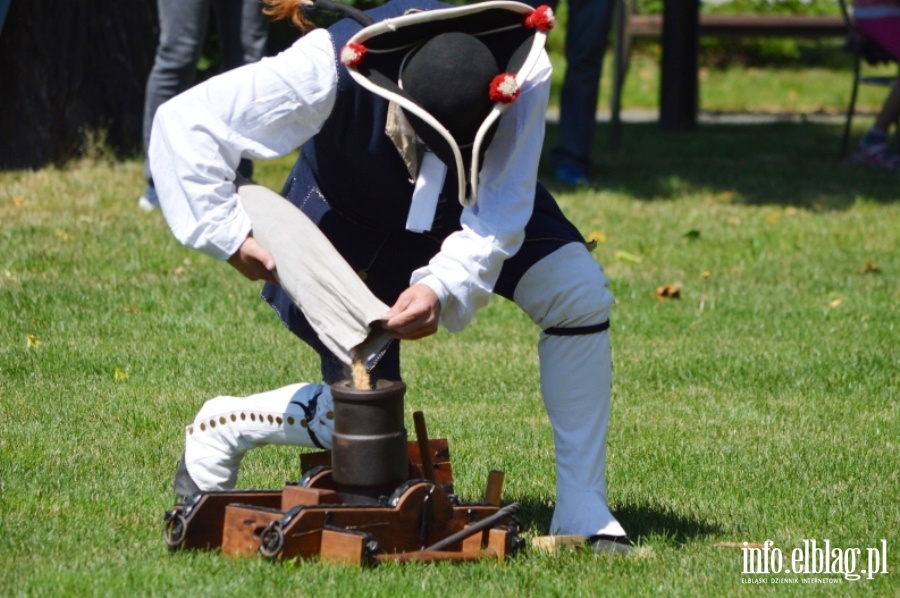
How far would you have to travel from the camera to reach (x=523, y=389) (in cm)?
516

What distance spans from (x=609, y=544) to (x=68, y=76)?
5910mm

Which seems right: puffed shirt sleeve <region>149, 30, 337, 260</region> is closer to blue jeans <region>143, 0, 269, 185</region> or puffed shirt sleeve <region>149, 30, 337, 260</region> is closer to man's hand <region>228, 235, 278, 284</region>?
man's hand <region>228, 235, 278, 284</region>

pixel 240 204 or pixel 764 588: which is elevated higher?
pixel 240 204

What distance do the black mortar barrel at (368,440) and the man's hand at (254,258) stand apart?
0.31 metres

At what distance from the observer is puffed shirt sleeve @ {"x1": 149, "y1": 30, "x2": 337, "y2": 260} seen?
3.12 m

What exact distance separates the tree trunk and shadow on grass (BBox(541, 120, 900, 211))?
276cm

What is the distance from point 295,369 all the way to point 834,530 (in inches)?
90.3

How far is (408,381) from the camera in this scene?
518 cm

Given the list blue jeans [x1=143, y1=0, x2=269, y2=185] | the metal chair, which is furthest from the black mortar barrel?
the metal chair

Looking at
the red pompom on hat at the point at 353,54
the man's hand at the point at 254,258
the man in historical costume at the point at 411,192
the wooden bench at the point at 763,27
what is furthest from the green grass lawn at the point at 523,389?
the wooden bench at the point at 763,27

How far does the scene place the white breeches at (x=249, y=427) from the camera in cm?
356

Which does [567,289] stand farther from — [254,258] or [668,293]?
[668,293]

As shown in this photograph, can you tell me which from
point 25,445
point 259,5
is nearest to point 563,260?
point 25,445

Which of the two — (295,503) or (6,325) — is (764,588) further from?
(6,325)
